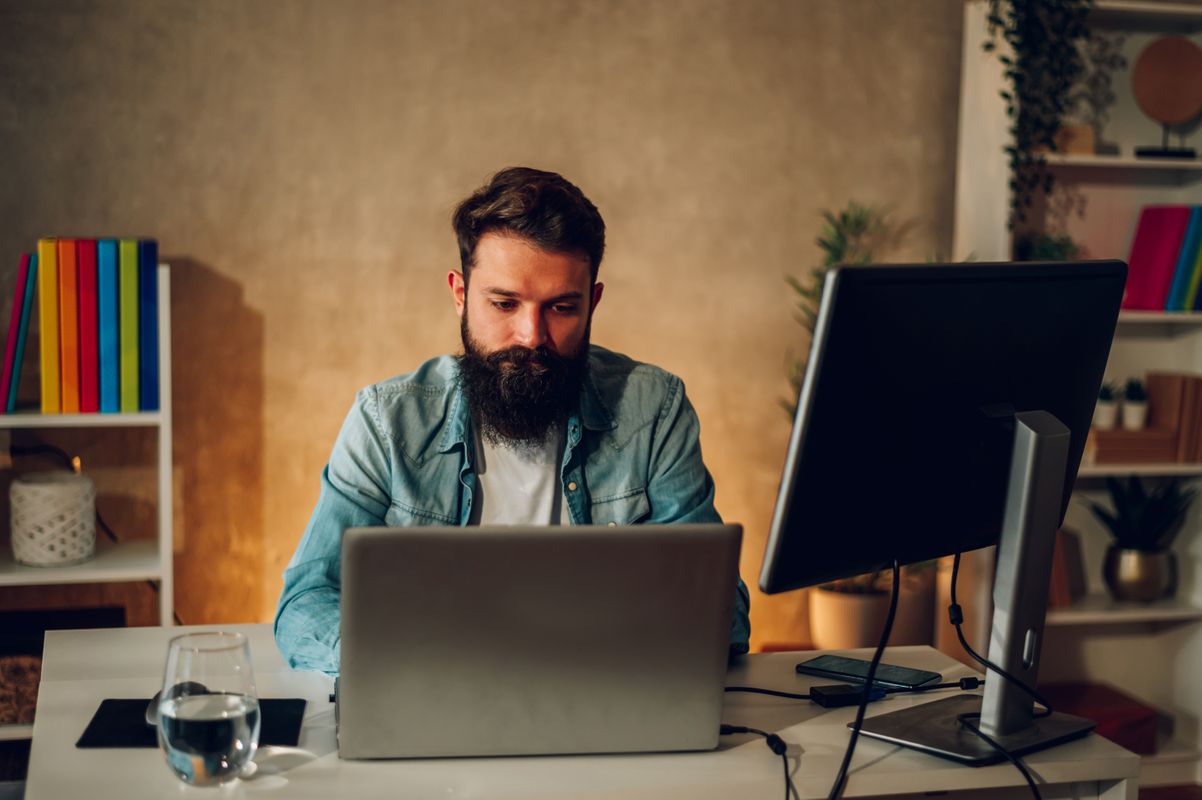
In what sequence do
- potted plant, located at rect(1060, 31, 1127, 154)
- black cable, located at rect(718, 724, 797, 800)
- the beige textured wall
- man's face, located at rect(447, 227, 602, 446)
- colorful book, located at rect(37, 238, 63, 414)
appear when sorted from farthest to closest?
potted plant, located at rect(1060, 31, 1127, 154) → the beige textured wall → colorful book, located at rect(37, 238, 63, 414) → man's face, located at rect(447, 227, 602, 446) → black cable, located at rect(718, 724, 797, 800)

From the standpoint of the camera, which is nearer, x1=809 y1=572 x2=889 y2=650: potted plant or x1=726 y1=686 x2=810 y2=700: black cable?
x1=726 y1=686 x2=810 y2=700: black cable

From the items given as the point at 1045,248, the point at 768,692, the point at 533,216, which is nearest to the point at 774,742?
the point at 768,692

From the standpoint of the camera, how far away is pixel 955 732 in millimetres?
1378

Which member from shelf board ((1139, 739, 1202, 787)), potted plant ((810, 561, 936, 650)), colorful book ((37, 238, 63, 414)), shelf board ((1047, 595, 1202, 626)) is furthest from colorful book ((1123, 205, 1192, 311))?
colorful book ((37, 238, 63, 414))

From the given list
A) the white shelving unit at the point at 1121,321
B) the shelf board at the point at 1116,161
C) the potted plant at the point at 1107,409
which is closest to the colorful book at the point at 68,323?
the white shelving unit at the point at 1121,321

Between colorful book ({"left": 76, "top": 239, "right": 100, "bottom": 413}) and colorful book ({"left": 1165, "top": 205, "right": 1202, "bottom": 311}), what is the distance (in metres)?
2.89

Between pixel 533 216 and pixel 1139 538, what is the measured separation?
2316 mm

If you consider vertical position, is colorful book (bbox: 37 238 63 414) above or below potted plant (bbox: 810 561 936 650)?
above

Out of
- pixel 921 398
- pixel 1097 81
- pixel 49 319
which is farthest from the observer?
pixel 1097 81

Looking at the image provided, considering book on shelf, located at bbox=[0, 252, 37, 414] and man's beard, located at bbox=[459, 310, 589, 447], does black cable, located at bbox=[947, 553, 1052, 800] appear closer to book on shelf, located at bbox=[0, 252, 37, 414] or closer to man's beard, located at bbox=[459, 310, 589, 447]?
man's beard, located at bbox=[459, 310, 589, 447]

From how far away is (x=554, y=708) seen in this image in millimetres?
1229

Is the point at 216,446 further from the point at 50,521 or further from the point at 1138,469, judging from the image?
the point at 1138,469

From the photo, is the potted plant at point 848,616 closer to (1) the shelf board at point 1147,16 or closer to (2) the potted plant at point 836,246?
(2) the potted plant at point 836,246

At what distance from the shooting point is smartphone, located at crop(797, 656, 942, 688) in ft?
5.16
